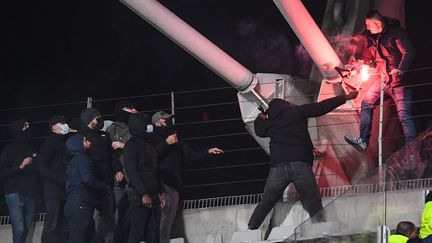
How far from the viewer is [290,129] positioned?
14023 mm

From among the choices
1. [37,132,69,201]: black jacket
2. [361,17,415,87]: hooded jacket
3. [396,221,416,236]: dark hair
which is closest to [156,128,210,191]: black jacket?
[37,132,69,201]: black jacket

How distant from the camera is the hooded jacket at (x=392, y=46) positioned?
1499 centimetres

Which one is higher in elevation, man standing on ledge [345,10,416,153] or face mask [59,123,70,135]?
man standing on ledge [345,10,416,153]

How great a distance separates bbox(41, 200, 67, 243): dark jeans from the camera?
47.2 ft

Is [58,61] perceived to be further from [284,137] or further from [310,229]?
[310,229]

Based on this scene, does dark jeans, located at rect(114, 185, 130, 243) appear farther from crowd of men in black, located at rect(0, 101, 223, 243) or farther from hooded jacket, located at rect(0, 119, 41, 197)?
hooded jacket, located at rect(0, 119, 41, 197)

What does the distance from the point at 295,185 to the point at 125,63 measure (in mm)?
6765

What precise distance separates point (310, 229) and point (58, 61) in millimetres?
8209

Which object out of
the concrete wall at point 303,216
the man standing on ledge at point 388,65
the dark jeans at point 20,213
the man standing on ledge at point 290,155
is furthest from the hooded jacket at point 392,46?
the dark jeans at point 20,213

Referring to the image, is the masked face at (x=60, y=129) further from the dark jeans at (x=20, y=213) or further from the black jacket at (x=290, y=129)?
the black jacket at (x=290, y=129)

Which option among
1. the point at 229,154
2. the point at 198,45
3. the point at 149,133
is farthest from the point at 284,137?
Result: the point at 229,154

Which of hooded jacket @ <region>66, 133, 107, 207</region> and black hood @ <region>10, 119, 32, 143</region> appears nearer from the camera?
hooded jacket @ <region>66, 133, 107, 207</region>

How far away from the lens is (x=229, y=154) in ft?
65.2

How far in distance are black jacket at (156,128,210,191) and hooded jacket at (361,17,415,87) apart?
213 cm
